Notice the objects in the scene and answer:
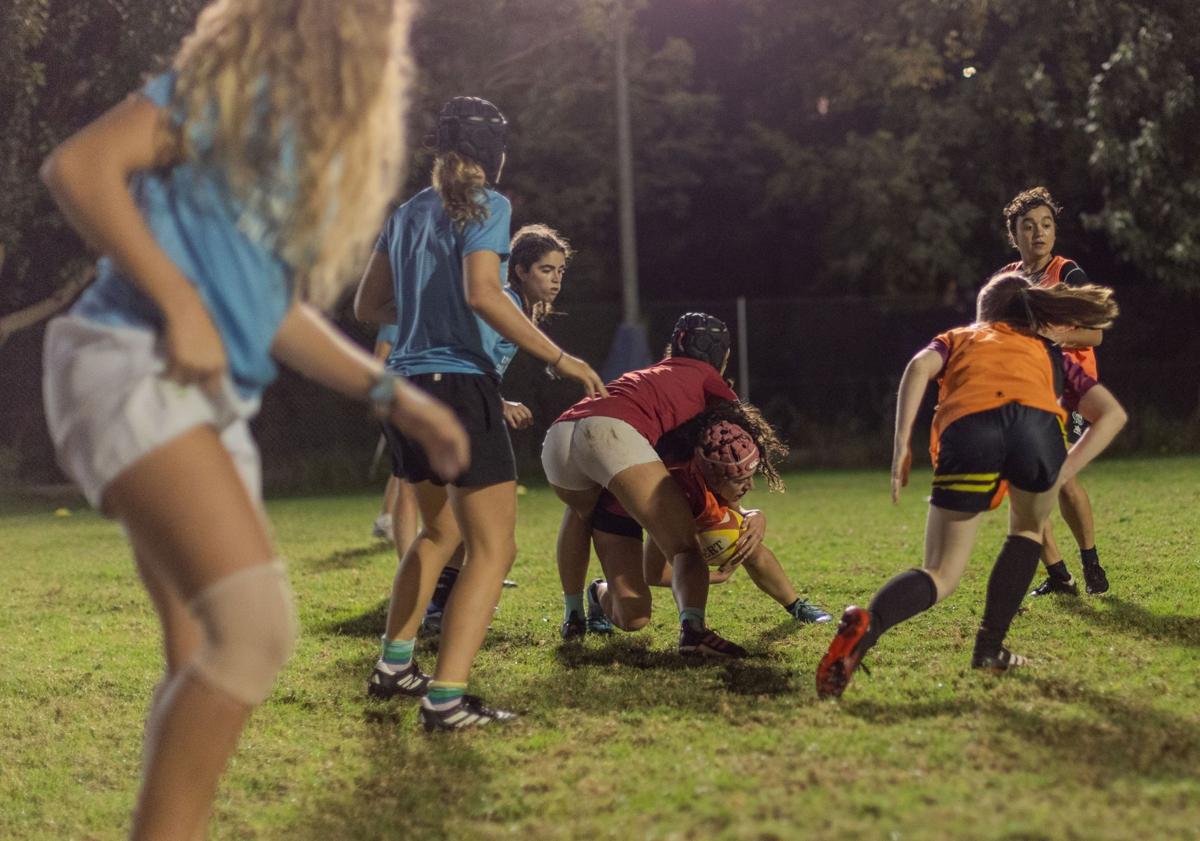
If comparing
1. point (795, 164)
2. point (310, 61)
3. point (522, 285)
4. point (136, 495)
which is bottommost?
point (136, 495)

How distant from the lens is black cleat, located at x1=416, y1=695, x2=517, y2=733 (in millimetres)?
4324

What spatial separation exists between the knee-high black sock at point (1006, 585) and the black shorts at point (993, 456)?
8.5 inches

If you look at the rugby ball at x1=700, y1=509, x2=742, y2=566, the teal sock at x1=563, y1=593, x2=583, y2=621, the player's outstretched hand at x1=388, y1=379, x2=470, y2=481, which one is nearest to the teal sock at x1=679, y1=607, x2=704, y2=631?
the rugby ball at x1=700, y1=509, x2=742, y2=566

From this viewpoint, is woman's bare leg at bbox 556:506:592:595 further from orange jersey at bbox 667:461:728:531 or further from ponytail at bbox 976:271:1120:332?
ponytail at bbox 976:271:1120:332

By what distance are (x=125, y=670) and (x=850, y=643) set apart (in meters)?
3.03

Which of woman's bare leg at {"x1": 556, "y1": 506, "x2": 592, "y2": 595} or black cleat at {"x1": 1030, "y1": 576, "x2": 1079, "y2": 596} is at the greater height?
woman's bare leg at {"x1": 556, "y1": 506, "x2": 592, "y2": 595}

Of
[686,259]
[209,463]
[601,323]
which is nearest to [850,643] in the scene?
[209,463]

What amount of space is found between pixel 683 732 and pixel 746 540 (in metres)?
1.60

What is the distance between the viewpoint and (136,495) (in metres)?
2.51

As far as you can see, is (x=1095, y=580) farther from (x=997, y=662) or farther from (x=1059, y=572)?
(x=997, y=662)

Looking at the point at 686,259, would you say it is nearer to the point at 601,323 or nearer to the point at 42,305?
the point at 601,323

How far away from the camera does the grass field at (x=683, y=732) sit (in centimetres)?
332

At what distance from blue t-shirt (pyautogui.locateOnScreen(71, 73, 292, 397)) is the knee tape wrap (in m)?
0.43

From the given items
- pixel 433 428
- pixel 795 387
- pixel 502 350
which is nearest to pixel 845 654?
pixel 502 350
